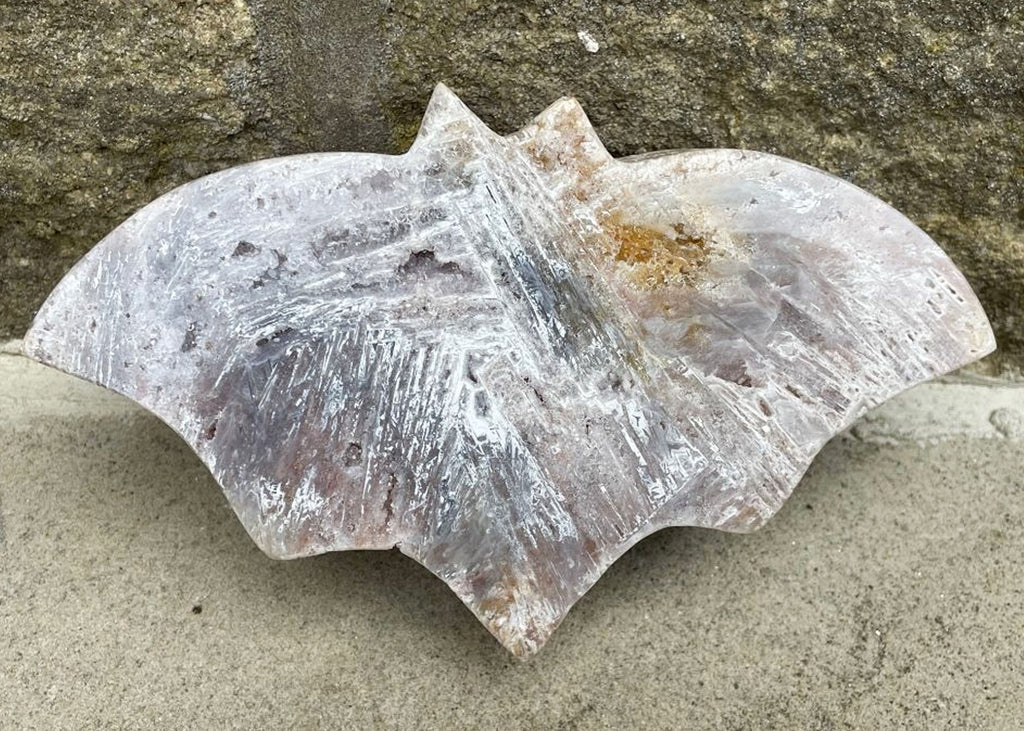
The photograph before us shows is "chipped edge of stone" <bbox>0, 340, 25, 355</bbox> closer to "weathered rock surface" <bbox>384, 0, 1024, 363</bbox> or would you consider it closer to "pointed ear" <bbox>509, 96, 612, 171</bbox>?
"weathered rock surface" <bbox>384, 0, 1024, 363</bbox>

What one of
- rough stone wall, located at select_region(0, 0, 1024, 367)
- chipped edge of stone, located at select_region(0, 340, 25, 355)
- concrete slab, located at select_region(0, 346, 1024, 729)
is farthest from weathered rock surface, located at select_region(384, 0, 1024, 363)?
chipped edge of stone, located at select_region(0, 340, 25, 355)

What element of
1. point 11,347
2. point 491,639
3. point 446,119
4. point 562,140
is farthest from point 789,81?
point 11,347

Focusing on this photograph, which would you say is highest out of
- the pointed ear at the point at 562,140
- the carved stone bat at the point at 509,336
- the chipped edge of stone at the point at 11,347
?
the pointed ear at the point at 562,140

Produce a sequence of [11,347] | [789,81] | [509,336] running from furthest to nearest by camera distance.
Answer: [11,347], [789,81], [509,336]

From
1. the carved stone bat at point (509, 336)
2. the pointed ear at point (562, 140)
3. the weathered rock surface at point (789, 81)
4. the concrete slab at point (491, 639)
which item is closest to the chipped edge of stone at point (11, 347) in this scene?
the concrete slab at point (491, 639)

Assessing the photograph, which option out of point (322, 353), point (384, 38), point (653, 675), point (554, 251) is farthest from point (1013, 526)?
point (384, 38)

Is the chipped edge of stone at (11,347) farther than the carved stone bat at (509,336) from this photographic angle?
Yes

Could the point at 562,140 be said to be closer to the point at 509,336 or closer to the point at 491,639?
the point at 509,336

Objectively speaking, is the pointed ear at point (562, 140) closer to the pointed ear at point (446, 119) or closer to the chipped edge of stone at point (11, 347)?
the pointed ear at point (446, 119)
